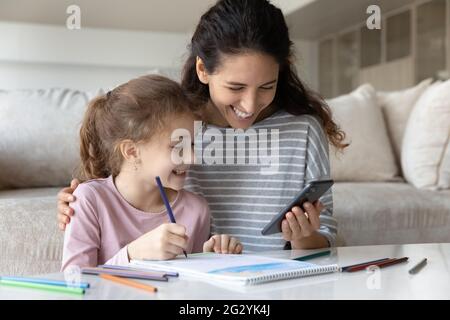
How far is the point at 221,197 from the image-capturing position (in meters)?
1.40

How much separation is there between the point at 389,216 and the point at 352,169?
0.45 meters

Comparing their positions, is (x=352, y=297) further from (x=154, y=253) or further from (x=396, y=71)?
(x=396, y=71)

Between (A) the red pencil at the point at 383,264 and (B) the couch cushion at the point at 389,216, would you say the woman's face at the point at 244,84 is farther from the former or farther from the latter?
(B) the couch cushion at the point at 389,216

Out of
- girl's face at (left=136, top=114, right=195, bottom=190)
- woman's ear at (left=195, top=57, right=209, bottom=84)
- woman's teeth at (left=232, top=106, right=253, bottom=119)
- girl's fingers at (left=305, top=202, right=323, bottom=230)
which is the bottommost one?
girl's fingers at (left=305, top=202, right=323, bottom=230)

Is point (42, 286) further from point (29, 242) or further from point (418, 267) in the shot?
point (29, 242)

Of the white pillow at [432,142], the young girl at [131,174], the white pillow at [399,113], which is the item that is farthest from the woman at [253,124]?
the white pillow at [399,113]

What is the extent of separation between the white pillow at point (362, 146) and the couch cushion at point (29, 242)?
1.14 m

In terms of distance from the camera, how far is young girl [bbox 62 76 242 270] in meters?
1.10

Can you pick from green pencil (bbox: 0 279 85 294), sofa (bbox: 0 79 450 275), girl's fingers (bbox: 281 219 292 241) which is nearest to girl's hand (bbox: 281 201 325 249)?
girl's fingers (bbox: 281 219 292 241)

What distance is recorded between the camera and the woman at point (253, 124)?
48.9 inches

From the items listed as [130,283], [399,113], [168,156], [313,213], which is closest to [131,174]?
[168,156]

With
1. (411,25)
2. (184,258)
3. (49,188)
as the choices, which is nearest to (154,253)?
(184,258)

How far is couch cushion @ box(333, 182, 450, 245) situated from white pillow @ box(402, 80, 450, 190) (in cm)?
17

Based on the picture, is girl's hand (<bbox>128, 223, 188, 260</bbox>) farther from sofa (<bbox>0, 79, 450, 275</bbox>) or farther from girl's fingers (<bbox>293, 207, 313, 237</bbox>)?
sofa (<bbox>0, 79, 450, 275</bbox>)
